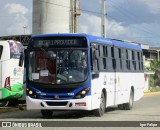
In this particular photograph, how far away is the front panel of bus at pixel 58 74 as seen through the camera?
16500mm

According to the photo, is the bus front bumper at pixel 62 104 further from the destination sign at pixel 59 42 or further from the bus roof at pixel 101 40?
the bus roof at pixel 101 40

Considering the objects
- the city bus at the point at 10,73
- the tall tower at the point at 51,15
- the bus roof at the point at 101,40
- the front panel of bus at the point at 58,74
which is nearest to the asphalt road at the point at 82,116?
the front panel of bus at the point at 58,74

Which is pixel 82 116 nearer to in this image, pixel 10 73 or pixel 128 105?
pixel 128 105

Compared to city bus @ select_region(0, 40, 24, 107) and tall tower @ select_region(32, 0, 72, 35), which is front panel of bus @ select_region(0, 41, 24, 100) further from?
tall tower @ select_region(32, 0, 72, 35)

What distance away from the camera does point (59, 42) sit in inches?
670

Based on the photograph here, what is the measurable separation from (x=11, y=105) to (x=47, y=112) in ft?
23.6

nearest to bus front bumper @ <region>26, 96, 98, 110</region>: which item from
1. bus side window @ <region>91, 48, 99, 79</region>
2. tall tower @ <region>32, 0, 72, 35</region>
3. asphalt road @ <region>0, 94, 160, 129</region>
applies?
asphalt road @ <region>0, 94, 160, 129</region>

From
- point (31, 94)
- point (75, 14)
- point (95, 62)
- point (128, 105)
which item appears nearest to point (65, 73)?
point (95, 62)

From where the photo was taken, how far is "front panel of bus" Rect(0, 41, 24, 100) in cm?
2159

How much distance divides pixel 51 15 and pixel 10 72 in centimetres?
2178

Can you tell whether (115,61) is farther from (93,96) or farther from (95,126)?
(95,126)

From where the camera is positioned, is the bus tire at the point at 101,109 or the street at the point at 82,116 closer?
the street at the point at 82,116

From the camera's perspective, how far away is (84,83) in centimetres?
1656

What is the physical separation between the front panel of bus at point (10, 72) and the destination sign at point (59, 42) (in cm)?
483
